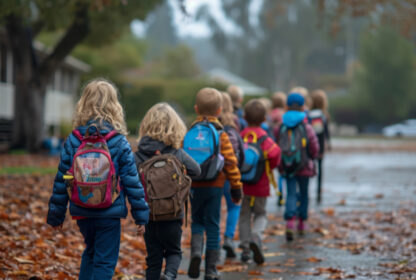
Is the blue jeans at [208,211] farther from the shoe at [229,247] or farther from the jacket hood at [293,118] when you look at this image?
the jacket hood at [293,118]

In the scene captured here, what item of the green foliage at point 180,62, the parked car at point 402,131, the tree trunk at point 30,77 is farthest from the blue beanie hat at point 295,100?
the green foliage at point 180,62

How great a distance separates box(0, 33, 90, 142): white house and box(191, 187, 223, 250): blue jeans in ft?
55.3

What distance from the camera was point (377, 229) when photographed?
9.04 metres

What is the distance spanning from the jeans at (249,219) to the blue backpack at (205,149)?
134 centimetres

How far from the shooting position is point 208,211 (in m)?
5.95

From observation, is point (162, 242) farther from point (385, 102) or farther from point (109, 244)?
point (385, 102)

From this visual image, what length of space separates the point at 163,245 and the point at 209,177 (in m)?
0.89

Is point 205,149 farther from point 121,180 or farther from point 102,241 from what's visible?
point 102,241

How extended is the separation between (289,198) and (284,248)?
0.71 m

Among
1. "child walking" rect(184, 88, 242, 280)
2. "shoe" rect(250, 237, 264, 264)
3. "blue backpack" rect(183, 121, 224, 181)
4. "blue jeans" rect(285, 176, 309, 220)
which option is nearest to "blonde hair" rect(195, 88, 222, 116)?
"child walking" rect(184, 88, 242, 280)

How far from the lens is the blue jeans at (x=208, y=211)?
591 centimetres

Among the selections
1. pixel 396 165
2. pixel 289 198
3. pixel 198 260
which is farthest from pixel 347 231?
pixel 396 165

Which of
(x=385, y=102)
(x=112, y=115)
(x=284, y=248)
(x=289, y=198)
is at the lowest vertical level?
(x=284, y=248)

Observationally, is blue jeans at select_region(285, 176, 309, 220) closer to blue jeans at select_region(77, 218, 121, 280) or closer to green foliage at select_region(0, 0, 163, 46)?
blue jeans at select_region(77, 218, 121, 280)
